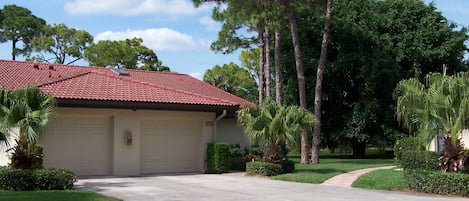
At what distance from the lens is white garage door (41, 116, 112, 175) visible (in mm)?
17500

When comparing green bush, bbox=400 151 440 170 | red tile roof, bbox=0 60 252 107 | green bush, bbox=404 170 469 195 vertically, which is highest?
red tile roof, bbox=0 60 252 107

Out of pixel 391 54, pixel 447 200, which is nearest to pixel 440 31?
pixel 391 54

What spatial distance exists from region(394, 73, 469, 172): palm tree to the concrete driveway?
1.44 metres

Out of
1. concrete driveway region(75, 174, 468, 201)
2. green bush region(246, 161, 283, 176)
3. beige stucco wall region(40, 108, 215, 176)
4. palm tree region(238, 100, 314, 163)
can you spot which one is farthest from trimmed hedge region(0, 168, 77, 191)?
green bush region(246, 161, 283, 176)

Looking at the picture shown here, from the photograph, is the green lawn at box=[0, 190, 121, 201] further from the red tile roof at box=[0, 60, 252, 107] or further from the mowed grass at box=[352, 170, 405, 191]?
the mowed grass at box=[352, 170, 405, 191]

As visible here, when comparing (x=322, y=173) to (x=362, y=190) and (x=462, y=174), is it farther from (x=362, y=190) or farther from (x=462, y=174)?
(x=462, y=174)

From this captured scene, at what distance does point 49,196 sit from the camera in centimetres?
1111

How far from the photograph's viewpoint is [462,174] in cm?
1305

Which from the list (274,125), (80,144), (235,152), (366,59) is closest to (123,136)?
A: (80,144)

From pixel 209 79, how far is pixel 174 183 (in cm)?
3963

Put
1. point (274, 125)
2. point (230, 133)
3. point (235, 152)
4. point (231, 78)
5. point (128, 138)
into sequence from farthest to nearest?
1. point (231, 78)
2. point (230, 133)
3. point (235, 152)
4. point (128, 138)
5. point (274, 125)

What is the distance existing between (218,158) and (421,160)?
7.04m

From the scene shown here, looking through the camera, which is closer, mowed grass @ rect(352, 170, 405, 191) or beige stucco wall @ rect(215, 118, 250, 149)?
mowed grass @ rect(352, 170, 405, 191)

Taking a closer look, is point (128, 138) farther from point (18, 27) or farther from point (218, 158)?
point (18, 27)
